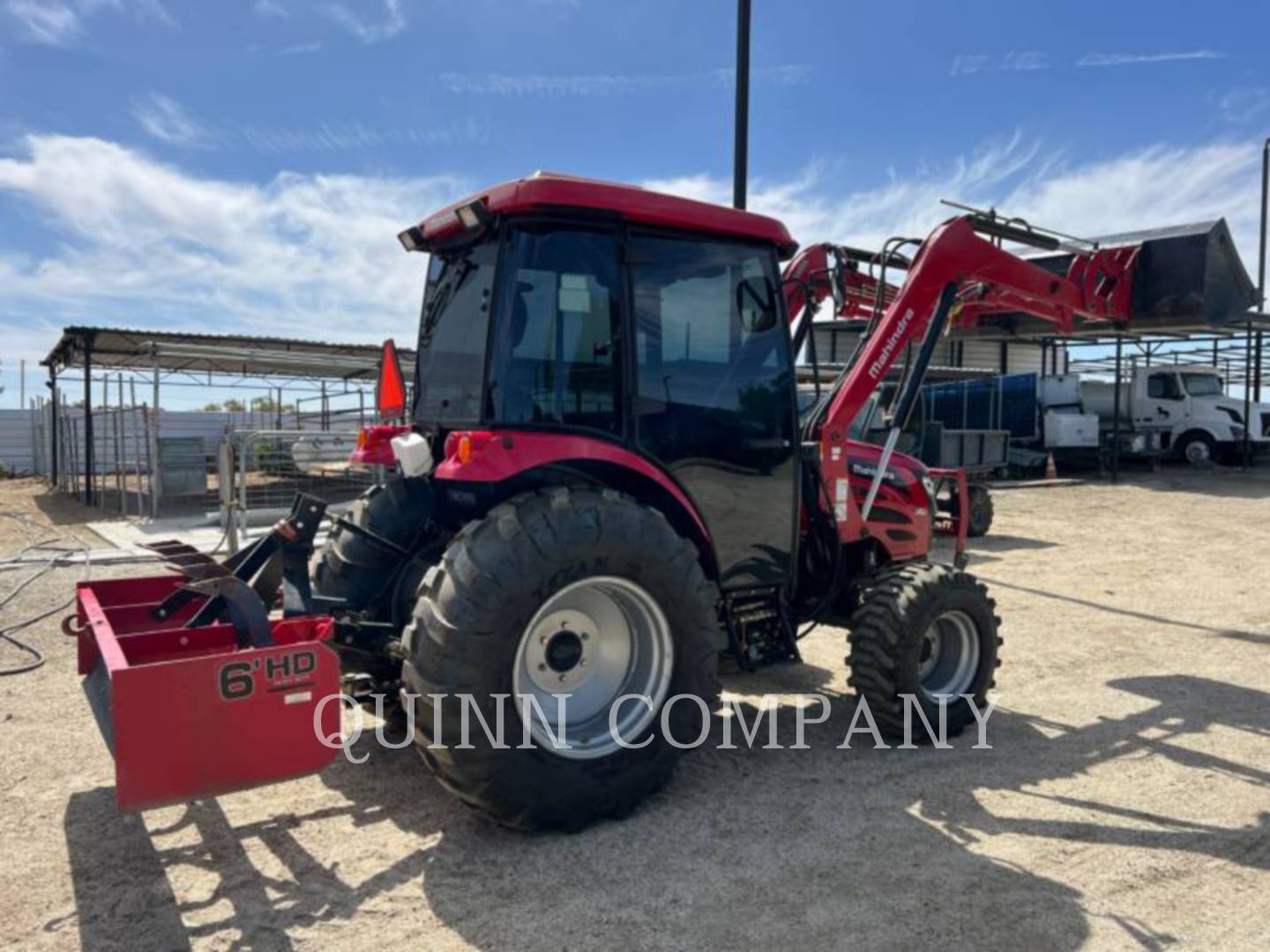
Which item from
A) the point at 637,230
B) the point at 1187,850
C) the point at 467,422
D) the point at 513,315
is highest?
the point at 637,230

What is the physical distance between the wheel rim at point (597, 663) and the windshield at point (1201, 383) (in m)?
23.5

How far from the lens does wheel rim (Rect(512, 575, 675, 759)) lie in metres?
3.58

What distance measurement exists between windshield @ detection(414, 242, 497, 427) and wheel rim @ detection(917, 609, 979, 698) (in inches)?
108

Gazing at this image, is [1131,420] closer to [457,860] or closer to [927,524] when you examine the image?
[927,524]

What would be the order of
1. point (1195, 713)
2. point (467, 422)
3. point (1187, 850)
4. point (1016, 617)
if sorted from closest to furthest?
point (1187, 850)
point (467, 422)
point (1195, 713)
point (1016, 617)

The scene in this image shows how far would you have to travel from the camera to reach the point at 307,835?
11.5 feet

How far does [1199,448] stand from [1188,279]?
1986cm

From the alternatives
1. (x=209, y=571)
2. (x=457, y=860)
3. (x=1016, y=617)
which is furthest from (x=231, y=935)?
(x=1016, y=617)

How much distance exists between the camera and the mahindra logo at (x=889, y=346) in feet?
15.7

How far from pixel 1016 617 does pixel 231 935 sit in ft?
21.3

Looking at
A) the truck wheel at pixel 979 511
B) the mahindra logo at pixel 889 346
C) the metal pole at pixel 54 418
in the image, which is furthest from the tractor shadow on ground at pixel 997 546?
the metal pole at pixel 54 418

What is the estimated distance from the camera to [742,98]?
781cm

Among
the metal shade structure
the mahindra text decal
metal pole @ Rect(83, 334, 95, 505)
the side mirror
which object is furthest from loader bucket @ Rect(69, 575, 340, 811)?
metal pole @ Rect(83, 334, 95, 505)

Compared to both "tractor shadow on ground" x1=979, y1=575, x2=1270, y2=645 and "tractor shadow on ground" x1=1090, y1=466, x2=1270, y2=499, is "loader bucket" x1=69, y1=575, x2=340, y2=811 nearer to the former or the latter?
"tractor shadow on ground" x1=979, y1=575, x2=1270, y2=645
